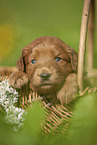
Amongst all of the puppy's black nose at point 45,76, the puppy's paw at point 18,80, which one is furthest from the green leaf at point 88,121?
the puppy's paw at point 18,80

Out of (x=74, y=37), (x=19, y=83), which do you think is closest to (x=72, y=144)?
(x=19, y=83)

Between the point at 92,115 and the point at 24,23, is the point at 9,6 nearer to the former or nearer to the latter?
the point at 24,23

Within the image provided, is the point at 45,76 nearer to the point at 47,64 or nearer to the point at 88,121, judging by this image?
the point at 47,64

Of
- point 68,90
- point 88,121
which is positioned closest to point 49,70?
point 68,90

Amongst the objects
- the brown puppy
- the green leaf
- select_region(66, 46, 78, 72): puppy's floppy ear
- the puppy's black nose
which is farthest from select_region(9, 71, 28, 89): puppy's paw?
the green leaf

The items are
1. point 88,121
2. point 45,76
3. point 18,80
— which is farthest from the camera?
point 18,80

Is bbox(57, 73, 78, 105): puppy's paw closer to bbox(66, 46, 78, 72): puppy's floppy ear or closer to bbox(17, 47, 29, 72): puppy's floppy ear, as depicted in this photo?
bbox(66, 46, 78, 72): puppy's floppy ear

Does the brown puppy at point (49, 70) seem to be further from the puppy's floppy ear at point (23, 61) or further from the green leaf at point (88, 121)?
the green leaf at point (88, 121)
